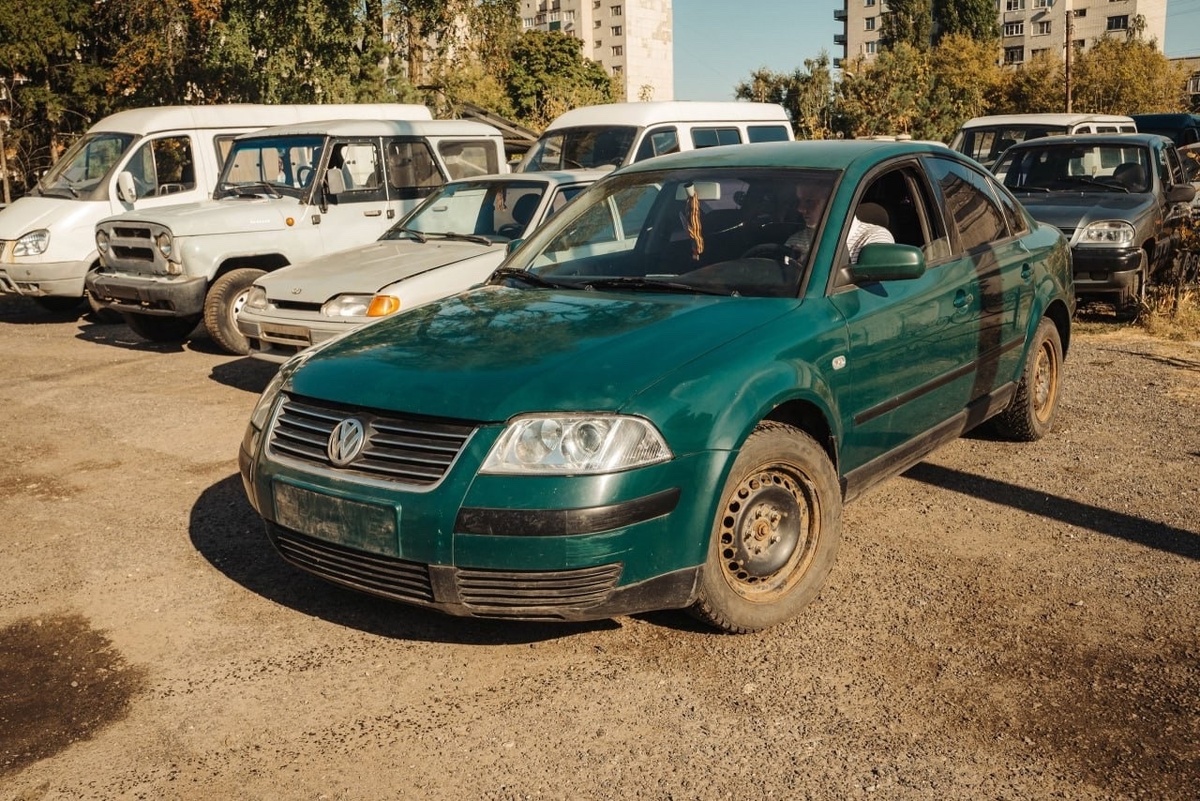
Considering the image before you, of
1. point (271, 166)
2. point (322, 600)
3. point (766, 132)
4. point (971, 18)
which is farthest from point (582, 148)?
point (971, 18)

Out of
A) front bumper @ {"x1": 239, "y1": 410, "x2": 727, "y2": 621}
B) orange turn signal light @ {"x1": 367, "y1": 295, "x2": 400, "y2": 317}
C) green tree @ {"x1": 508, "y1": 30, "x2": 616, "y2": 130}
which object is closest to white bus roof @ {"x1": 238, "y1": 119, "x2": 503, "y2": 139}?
orange turn signal light @ {"x1": 367, "y1": 295, "x2": 400, "y2": 317}

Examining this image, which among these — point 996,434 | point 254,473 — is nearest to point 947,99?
point 996,434

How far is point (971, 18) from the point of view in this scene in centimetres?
8194

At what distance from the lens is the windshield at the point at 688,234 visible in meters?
4.68

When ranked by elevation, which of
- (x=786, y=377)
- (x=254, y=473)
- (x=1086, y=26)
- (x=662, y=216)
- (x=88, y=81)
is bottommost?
(x=254, y=473)

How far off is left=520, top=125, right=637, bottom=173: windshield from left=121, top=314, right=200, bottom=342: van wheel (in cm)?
397

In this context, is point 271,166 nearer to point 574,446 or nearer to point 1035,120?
point 574,446

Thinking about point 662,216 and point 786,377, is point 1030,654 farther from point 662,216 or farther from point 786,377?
point 662,216

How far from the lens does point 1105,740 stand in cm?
339

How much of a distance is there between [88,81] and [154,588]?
32.5m

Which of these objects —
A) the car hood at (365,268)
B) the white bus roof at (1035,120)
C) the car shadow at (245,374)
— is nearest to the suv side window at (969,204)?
the car hood at (365,268)

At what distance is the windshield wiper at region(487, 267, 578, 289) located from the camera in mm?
5031

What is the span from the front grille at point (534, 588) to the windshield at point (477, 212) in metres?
5.25

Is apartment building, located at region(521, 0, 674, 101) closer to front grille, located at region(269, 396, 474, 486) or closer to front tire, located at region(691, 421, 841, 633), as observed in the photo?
front tire, located at region(691, 421, 841, 633)
